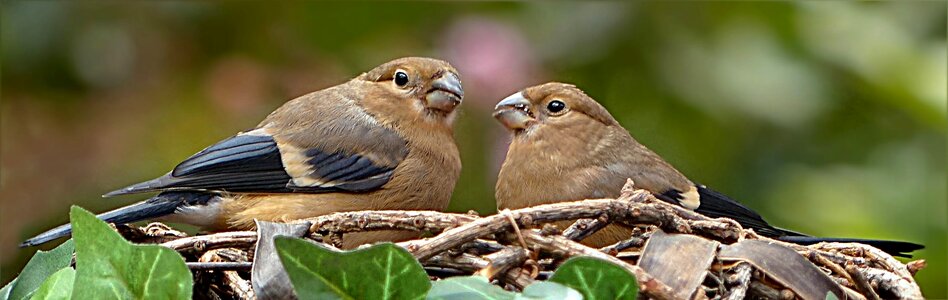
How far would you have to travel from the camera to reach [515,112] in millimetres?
3393

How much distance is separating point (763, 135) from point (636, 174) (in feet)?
3.71

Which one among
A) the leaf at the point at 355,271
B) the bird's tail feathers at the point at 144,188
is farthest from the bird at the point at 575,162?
the leaf at the point at 355,271

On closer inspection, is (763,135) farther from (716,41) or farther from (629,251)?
(629,251)

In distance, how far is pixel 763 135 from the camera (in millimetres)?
4320

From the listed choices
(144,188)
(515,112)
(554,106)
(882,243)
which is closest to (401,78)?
(515,112)

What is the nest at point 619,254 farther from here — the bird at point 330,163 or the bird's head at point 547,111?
the bird's head at point 547,111

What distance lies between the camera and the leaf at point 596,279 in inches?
71.0

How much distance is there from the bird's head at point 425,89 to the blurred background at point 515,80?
2.43 feet

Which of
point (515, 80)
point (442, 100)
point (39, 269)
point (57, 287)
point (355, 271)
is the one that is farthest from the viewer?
point (515, 80)

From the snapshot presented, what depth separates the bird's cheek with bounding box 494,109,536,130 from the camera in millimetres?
3395

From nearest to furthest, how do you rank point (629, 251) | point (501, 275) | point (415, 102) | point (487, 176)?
1. point (501, 275)
2. point (629, 251)
3. point (415, 102)
4. point (487, 176)

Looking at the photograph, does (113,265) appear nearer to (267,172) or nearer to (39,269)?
(39,269)

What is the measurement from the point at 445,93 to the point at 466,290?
154cm

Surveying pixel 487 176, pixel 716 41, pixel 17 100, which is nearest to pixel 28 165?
pixel 17 100
